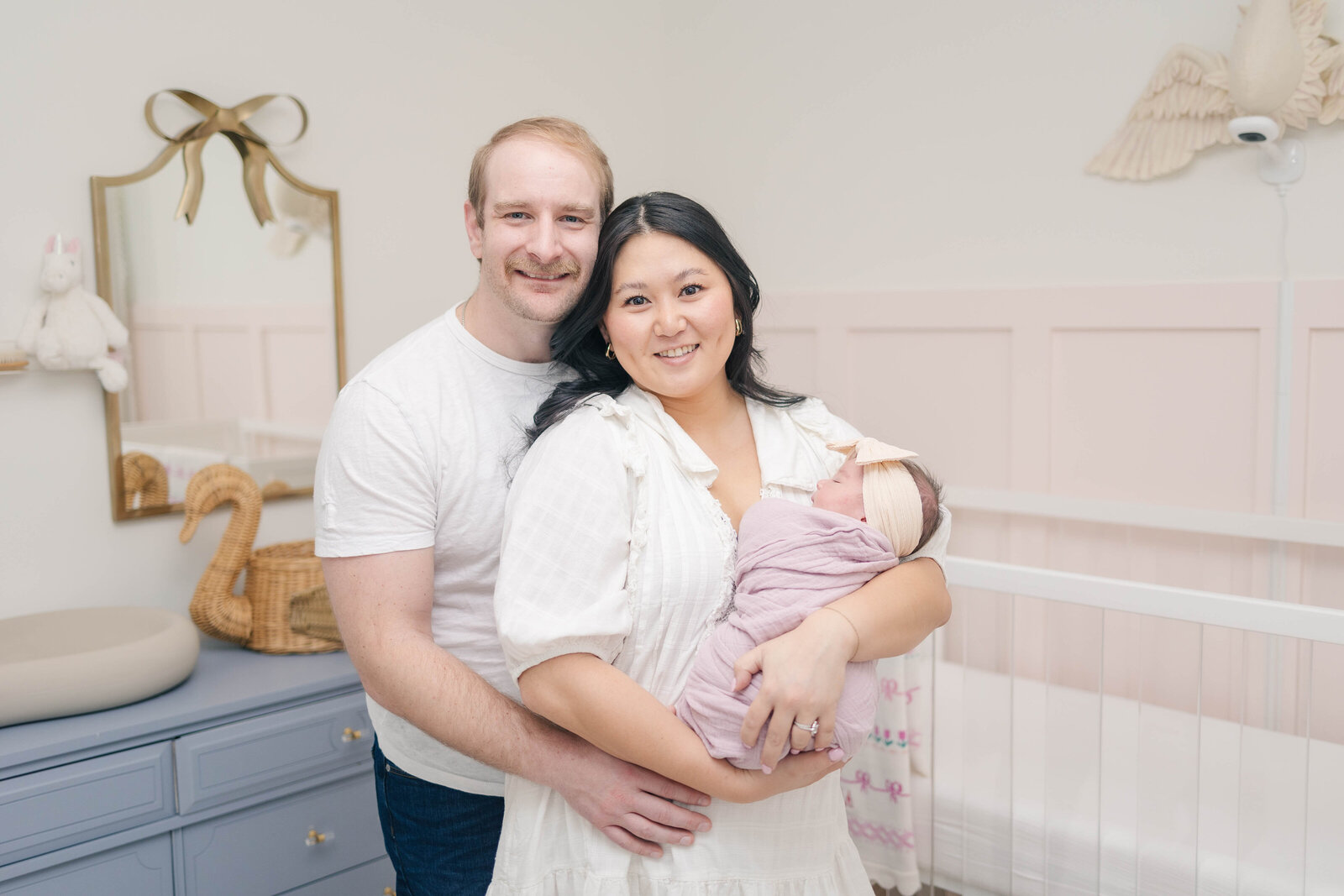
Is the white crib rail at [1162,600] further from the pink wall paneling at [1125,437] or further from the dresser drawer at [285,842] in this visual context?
the dresser drawer at [285,842]

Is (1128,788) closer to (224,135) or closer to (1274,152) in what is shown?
(1274,152)

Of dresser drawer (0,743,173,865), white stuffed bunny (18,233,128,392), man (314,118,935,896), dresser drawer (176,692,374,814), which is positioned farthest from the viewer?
white stuffed bunny (18,233,128,392)

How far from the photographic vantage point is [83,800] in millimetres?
1683

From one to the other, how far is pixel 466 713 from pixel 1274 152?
6.43ft

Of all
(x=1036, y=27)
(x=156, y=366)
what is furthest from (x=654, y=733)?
(x=1036, y=27)

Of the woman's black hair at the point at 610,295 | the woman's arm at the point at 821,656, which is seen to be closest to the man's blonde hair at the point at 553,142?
the woman's black hair at the point at 610,295

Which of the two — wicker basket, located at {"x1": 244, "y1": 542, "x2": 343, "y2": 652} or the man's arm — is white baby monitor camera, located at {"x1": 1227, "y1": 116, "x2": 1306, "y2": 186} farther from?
wicker basket, located at {"x1": 244, "y1": 542, "x2": 343, "y2": 652}

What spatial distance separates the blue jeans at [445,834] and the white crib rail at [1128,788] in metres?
0.80

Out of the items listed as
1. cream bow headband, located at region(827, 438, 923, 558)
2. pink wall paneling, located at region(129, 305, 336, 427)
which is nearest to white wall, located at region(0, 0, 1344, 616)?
pink wall paneling, located at region(129, 305, 336, 427)

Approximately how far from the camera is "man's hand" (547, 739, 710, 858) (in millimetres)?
1146

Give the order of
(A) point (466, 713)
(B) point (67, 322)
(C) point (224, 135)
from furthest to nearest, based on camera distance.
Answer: (C) point (224, 135) → (B) point (67, 322) → (A) point (466, 713)

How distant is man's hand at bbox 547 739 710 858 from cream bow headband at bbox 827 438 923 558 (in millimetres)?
393

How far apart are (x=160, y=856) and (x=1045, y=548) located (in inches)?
80.9

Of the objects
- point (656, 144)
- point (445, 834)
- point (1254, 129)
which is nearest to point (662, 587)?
point (445, 834)
